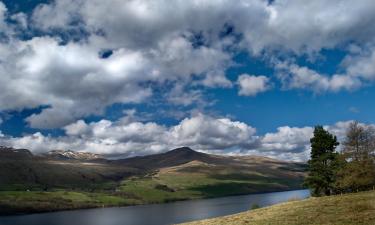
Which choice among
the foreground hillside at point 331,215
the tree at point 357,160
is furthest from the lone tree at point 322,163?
the foreground hillside at point 331,215

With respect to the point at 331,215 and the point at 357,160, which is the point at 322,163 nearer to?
the point at 357,160

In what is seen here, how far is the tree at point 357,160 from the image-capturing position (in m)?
83.5

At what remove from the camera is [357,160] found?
3423 inches

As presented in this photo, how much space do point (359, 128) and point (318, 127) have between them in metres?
12.6

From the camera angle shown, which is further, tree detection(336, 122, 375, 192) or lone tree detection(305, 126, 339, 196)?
lone tree detection(305, 126, 339, 196)

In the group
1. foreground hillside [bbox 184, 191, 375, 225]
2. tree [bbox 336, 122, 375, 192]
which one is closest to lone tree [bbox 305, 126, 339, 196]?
tree [bbox 336, 122, 375, 192]

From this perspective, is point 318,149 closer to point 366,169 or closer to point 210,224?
point 366,169

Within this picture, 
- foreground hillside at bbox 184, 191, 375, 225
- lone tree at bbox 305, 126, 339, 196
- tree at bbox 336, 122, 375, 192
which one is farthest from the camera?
lone tree at bbox 305, 126, 339, 196

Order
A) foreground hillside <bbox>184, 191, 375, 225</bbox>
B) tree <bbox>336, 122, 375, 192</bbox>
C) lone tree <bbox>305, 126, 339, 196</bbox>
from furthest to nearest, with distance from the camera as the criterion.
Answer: lone tree <bbox>305, 126, 339, 196</bbox> < tree <bbox>336, 122, 375, 192</bbox> < foreground hillside <bbox>184, 191, 375, 225</bbox>

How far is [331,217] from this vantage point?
45031mm

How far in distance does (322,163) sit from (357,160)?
9.48 m

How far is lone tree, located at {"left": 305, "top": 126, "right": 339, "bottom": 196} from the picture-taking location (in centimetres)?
9312

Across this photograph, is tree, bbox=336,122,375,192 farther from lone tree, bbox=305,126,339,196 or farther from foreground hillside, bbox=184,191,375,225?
foreground hillside, bbox=184,191,375,225

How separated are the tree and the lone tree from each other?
3.56m
